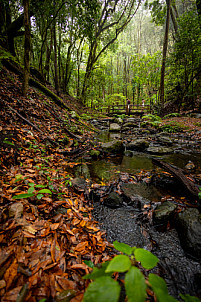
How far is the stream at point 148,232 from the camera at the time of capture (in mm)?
1424

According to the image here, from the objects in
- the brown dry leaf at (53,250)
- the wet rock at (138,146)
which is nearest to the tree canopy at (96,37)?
the wet rock at (138,146)

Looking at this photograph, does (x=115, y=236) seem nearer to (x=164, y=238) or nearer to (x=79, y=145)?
(x=164, y=238)

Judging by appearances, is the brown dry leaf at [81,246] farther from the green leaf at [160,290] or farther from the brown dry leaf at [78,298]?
the green leaf at [160,290]

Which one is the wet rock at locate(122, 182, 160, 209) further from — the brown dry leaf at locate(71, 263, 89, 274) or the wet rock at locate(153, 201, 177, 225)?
the brown dry leaf at locate(71, 263, 89, 274)

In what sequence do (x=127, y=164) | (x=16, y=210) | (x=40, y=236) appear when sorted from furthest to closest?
1. (x=127, y=164)
2. (x=16, y=210)
3. (x=40, y=236)

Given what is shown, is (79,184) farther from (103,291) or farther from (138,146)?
(138,146)

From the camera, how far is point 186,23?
9.72 meters

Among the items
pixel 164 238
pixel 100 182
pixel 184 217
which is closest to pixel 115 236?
pixel 164 238

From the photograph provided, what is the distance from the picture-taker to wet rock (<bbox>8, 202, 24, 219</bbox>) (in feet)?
4.63

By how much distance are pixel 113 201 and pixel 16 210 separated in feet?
5.37

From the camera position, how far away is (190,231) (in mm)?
1784

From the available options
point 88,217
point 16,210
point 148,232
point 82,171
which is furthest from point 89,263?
point 82,171

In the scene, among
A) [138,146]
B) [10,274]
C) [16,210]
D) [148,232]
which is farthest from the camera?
[138,146]

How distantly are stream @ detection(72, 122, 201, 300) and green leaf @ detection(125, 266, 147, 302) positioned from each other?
1.13 m
